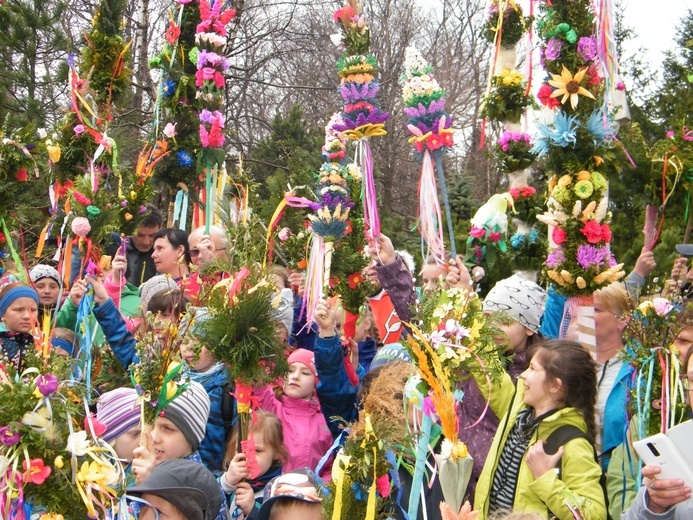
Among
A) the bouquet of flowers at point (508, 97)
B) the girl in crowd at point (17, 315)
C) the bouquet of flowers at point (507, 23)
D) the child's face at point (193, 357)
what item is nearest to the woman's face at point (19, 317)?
the girl in crowd at point (17, 315)

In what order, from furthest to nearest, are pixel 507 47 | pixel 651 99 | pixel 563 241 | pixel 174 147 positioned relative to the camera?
pixel 651 99
pixel 507 47
pixel 174 147
pixel 563 241

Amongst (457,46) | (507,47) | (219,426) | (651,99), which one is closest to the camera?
(219,426)

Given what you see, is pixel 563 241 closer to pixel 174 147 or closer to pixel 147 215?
pixel 147 215

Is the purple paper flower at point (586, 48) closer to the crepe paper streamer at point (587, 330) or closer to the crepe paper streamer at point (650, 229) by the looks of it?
the crepe paper streamer at point (650, 229)

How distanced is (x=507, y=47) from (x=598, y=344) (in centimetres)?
502

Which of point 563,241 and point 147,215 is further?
point 147,215

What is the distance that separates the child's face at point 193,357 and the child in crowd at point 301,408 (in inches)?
14.8

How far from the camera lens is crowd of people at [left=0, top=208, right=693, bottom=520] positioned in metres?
3.33

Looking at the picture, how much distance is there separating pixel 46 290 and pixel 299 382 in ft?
8.41

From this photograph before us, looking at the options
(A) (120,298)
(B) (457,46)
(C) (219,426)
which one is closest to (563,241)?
(C) (219,426)

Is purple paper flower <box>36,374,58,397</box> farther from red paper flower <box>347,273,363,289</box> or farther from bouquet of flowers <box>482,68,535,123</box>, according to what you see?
bouquet of flowers <box>482,68,535,123</box>

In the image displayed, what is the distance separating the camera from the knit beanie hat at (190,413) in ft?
12.6

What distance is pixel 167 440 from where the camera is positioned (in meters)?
3.84

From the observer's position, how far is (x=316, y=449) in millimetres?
4578
